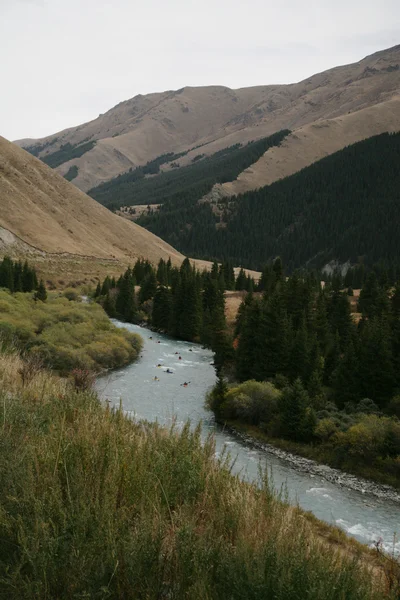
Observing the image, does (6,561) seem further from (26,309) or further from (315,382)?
(26,309)

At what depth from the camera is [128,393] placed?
140 feet

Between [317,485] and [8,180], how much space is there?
13284 cm

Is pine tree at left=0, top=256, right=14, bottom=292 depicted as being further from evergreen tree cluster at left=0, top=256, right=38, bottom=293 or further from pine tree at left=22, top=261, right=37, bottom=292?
pine tree at left=22, top=261, right=37, bottom=292

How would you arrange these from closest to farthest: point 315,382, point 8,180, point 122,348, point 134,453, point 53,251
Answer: point 134,453 → point 315,382 → point 122,348 → point 53,251 → point 8,180

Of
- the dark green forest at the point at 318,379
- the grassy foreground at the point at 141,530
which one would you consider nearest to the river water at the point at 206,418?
the grassy foreground at the point at 141,530

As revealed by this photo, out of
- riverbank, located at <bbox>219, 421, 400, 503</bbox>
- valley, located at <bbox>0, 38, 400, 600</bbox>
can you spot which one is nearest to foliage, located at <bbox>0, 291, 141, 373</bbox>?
valley, located at <bbox>0, 38, 400, 600</bbox>

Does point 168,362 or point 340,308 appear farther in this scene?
point 340,308

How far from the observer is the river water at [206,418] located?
80.0ft

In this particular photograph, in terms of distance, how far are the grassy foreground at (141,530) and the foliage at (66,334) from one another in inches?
1409

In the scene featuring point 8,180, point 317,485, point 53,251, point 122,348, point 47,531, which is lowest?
point 317,485

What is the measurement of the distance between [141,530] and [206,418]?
34.4 meters

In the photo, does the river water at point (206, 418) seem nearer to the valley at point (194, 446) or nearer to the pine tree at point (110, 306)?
the valley at point (194, 446)

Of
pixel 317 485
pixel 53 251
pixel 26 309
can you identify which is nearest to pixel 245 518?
pixel 317 485

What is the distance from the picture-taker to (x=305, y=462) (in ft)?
108
